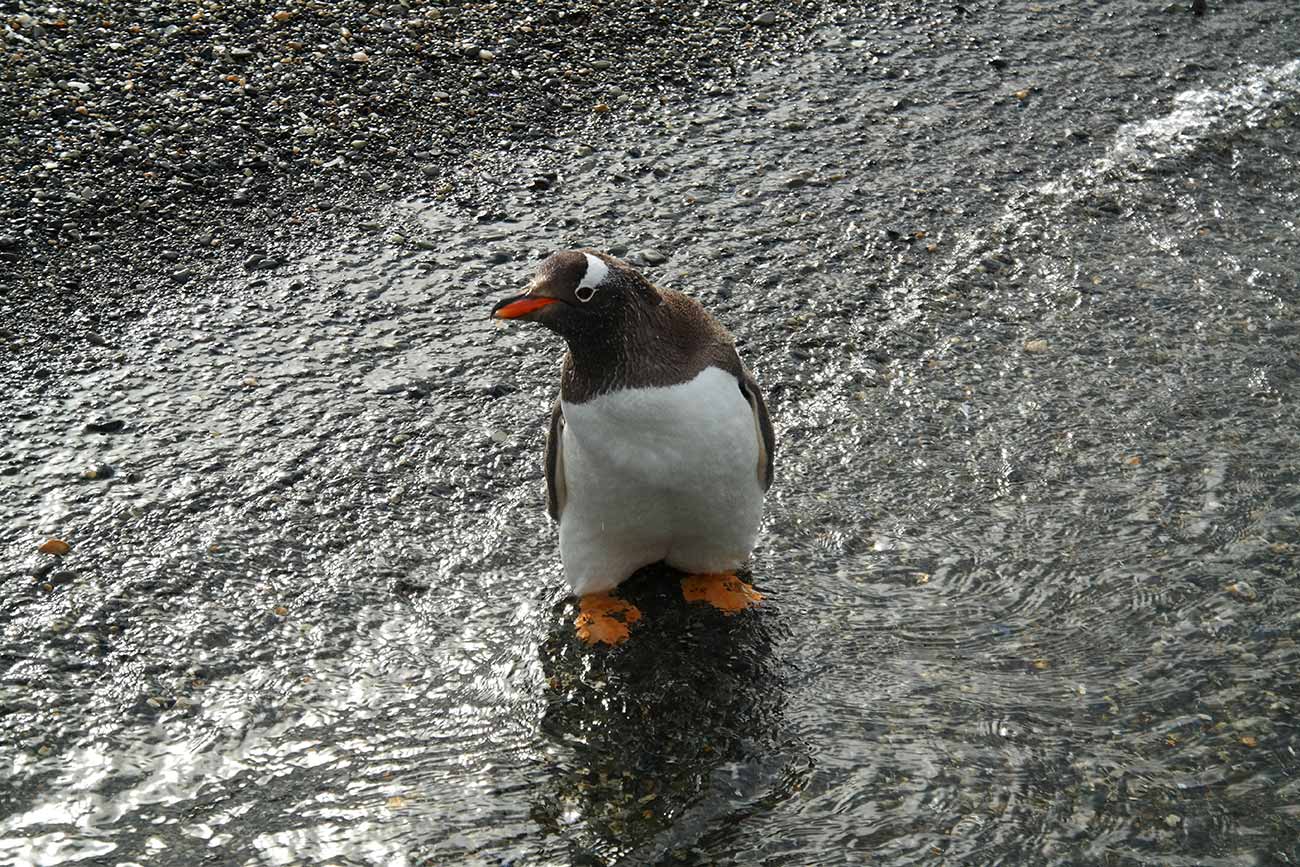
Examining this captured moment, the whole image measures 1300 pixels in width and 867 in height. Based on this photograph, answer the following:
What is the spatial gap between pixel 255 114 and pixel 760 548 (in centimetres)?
400

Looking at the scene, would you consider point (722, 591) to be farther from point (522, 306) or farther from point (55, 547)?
point (55, 547)

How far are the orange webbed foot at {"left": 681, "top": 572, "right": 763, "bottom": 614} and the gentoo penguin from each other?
0.68 feet

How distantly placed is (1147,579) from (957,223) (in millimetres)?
2680

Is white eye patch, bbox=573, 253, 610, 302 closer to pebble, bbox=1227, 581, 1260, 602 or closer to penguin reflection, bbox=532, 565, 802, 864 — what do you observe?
penguin reflection, bbox=532, 565, 802, 864

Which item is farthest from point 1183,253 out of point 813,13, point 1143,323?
point 813,13

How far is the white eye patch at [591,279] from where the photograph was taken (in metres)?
3.92

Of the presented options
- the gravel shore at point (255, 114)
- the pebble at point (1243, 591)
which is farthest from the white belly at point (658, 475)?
the gravel shore at point (255, 114)

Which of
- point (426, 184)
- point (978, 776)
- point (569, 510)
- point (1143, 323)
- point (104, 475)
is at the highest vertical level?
point (426, 184)

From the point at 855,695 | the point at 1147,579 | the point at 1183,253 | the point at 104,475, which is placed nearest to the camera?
the point at 855,695

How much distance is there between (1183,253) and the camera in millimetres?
6672

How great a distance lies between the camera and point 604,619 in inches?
180

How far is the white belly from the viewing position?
403 centimetres

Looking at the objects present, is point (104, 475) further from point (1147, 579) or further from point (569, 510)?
point (1147, 579)

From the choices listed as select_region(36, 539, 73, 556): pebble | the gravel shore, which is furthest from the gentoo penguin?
the gravel shore
